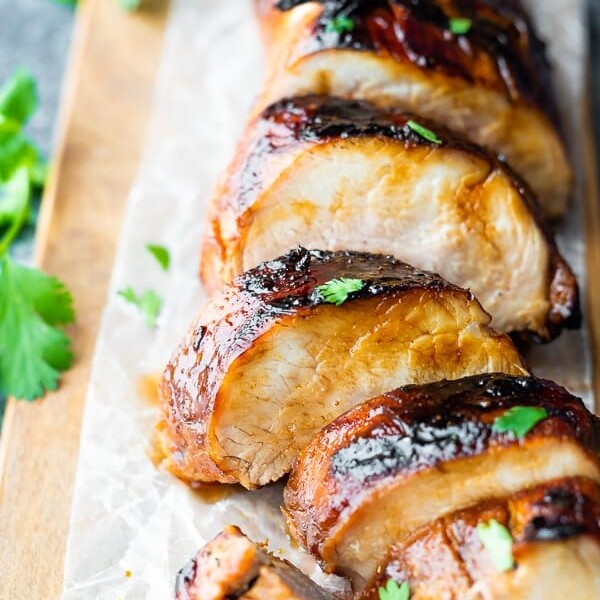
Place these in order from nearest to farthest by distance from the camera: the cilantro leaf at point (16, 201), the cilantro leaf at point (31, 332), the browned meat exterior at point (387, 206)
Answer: the browned meat exterior at point (387, 206), the cilantro leaf at point (31, 332), the cilantro leaf at point (16, 201)

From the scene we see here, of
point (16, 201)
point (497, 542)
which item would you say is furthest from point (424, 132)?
point (16, 201)

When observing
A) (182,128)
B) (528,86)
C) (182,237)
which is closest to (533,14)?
(528,86)

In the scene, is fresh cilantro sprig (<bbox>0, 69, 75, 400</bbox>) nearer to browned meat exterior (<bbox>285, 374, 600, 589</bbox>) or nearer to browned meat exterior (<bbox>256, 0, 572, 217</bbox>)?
browned meat exterior (<bbox>256, 0, 572, 217</bbox>)

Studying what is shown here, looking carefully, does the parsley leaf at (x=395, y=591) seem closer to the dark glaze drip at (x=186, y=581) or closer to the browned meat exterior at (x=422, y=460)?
the browned meat exterior at (x=422, y=460)

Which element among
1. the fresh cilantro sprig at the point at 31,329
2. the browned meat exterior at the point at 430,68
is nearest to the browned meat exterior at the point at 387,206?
the browned meat exterior at the point at 430,68

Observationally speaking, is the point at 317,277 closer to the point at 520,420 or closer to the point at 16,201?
the point at 520,420

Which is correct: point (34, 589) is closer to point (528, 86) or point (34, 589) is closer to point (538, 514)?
point (538, 514)
